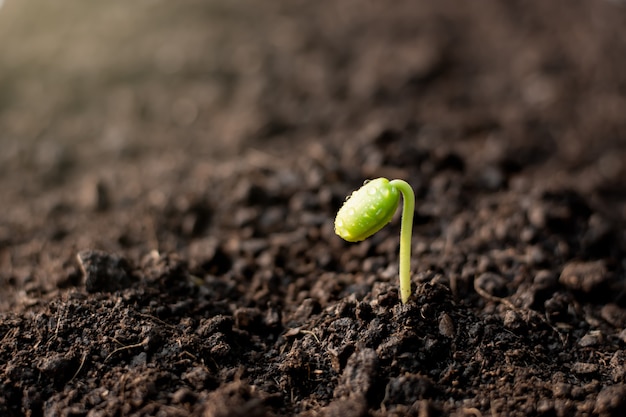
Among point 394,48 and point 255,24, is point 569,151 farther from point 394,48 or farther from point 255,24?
point 255,24

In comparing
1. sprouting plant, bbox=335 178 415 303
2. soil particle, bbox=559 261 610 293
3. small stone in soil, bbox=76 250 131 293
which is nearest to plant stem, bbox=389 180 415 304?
sprouting plant, bbox=335 178 415 303

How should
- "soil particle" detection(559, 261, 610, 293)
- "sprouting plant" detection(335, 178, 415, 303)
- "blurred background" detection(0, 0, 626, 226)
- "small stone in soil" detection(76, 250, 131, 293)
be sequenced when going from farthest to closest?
"blurred background" detection(0, 0, 626, 226) → "soil particle" detection(559, 261, 610, 293) → "small stone in soil" detection(76, 250, 131, 293) → "sprouting plant" detection(335, 178, 415, 303)

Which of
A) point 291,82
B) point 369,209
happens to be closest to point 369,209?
point 369,209

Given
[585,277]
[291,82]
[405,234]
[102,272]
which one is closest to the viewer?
[405,234]

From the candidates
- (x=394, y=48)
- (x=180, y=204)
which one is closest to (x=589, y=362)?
(x=180, y=204)

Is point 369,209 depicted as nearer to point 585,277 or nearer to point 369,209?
point 369,209

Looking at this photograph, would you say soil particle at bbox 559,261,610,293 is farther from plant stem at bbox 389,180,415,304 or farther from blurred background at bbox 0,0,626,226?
blurred background at bbox 0,0,626,226
